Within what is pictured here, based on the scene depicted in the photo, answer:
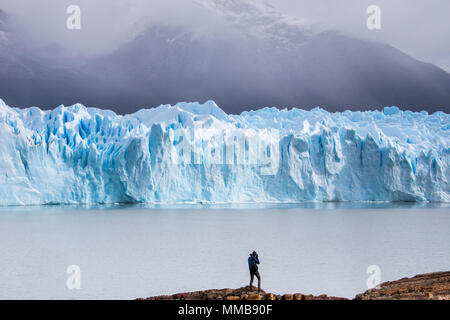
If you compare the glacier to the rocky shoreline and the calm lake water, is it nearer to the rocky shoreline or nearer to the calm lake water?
the calm lake water

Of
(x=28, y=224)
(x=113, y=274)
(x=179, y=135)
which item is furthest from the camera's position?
(x=179, y=135)

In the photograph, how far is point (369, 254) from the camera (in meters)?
12.6

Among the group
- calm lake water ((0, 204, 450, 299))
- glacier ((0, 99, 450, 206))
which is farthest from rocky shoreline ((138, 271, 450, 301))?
glacier ((0, 99, 450, 206))

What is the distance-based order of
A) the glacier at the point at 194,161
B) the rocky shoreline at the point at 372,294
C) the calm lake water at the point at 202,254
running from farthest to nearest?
the glacier at the point at 194,161, the calm lake water at the point at 202,254, the rocky shoreline at the point at 372,294

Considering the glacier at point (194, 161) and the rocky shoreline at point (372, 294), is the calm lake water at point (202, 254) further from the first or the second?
the glacier at point (194, 161)

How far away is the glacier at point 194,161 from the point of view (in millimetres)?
27856

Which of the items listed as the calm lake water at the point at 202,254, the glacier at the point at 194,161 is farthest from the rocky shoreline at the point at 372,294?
the glacier at the point at 194,161

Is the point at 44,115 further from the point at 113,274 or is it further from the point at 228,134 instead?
the point at 113,274

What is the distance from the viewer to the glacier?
1097 inches

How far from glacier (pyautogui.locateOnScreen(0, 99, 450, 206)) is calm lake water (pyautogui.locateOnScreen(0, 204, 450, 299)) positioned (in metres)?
7.02

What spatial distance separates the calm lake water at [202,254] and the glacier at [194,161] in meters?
7.02

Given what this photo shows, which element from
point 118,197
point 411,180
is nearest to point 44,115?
point 118,197

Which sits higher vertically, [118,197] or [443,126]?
[443,126]
